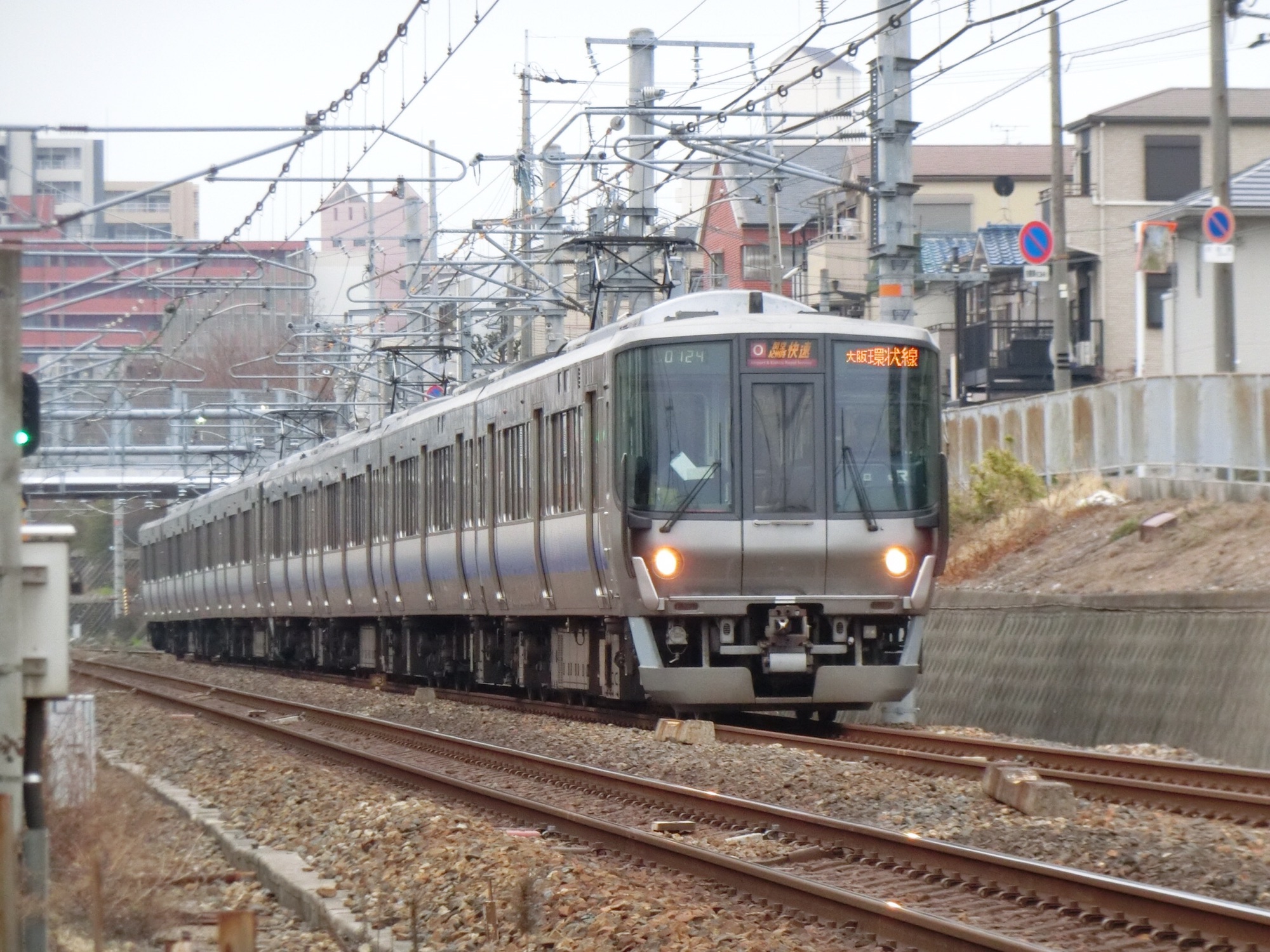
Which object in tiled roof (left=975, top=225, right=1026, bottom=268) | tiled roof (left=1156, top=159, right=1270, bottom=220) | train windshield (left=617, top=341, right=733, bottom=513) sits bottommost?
train windshield (left=617, top=341, right=733, bottom=513)

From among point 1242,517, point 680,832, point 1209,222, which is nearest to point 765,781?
point 680,832

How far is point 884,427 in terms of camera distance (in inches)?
569

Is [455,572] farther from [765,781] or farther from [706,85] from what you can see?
[765,781]

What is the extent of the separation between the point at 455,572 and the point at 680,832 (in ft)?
36.3

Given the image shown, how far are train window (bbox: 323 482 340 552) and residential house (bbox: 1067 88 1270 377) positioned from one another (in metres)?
18.2

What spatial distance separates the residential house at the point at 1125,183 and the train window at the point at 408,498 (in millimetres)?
20517

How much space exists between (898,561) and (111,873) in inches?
334

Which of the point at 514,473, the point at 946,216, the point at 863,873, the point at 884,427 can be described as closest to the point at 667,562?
the point at 884,427

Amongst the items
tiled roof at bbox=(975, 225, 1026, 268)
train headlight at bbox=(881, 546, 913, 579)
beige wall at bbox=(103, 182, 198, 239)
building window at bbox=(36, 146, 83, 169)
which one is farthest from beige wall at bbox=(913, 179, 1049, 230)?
beige wall at bbox=(103, 182, 198, 239)

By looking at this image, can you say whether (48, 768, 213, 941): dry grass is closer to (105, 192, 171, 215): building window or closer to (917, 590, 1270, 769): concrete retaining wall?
(917, 590, 1270, 769): concrete retaining wall

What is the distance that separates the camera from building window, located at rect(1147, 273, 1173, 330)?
124ft

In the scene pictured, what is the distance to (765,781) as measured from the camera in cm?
1120

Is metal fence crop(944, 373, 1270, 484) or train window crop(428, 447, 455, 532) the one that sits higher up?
metal fence crop(944, 373, 1270, 484)

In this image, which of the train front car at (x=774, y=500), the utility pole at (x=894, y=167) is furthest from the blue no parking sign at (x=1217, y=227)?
the train front car at (x=774, y=500)
